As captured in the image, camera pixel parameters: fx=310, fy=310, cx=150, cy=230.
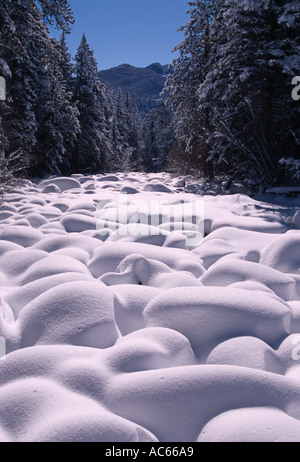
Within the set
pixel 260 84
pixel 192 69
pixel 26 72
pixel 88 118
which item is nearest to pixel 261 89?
pixel 260 84

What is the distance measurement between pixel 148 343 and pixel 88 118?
56.1ft

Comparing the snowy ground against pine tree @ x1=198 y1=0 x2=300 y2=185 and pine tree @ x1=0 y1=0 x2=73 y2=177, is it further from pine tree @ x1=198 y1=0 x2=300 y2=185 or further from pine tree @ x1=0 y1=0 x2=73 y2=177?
pine tree @ x1=0 y1=0 x2=73 y2=177

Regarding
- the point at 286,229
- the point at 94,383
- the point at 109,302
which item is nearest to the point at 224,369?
the point at 94,383

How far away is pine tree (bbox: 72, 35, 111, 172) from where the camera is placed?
16.4m

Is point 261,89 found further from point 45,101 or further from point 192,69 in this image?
point 45,101

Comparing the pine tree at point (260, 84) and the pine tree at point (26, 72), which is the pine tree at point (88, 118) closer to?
the pine tree at point (26, 72)

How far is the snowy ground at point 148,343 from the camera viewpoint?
927 millimetres

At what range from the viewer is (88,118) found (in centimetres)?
1670

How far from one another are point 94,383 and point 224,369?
442 millimetres

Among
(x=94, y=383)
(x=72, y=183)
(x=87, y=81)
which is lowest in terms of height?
(x=94, y=383)

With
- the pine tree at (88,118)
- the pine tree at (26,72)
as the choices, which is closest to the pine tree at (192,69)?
the pine tree at (26,72)

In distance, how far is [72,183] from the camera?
22.3ft

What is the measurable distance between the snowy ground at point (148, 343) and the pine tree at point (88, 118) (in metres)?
14.7

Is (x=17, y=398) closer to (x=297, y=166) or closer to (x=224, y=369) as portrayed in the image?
(x=224, y=369)
